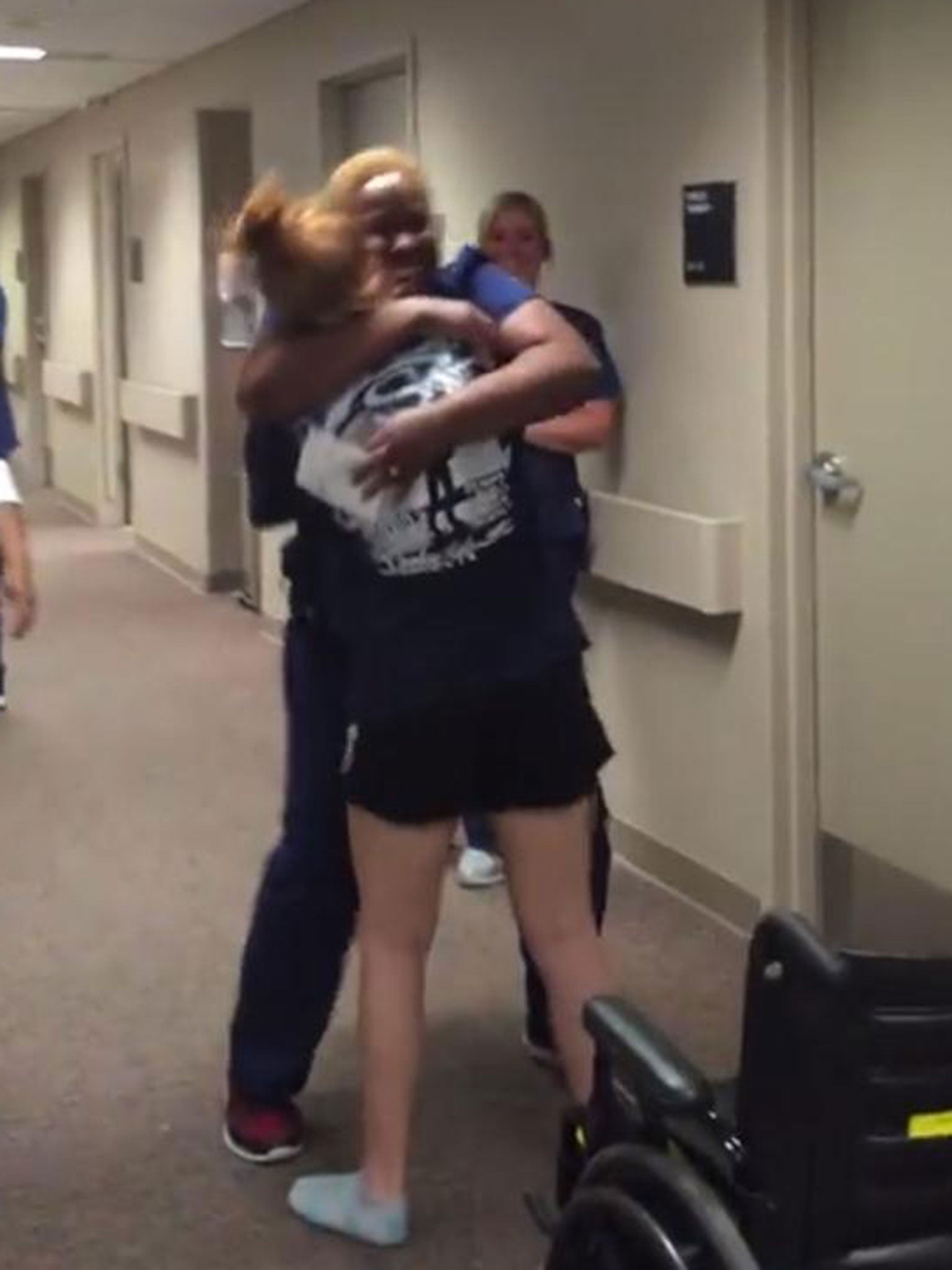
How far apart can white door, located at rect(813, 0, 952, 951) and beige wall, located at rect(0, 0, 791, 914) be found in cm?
16

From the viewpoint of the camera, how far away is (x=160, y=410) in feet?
30.8

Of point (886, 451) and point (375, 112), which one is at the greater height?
point (375, 112)

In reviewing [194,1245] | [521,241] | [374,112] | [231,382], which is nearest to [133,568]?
[231,382]

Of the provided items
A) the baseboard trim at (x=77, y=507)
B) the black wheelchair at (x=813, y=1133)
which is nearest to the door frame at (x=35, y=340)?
the baseboard trim at (x=77, y=507)

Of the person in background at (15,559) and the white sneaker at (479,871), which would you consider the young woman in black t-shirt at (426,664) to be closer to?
the person in background at (15,559)

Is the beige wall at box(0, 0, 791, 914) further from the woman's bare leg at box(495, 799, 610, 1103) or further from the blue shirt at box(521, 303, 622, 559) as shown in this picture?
the woman's bare leg at box(495, 799, 610, 1103)

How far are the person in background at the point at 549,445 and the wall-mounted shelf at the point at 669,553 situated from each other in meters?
0.17

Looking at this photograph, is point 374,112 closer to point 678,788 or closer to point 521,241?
point 521,241

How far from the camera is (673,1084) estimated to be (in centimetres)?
201

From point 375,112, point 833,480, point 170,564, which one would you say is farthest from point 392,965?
point 170,564

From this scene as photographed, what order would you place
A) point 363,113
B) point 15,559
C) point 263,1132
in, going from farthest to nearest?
point 363,113, point 15,559, point 263,1132

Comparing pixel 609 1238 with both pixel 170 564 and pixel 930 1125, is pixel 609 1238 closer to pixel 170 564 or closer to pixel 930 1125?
pixel 930 1125

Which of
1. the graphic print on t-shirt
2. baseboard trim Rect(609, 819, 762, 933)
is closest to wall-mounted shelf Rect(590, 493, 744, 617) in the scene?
baseboard trim Rect(609, 819, 762, 933)

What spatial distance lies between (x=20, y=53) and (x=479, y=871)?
5.10 metres
